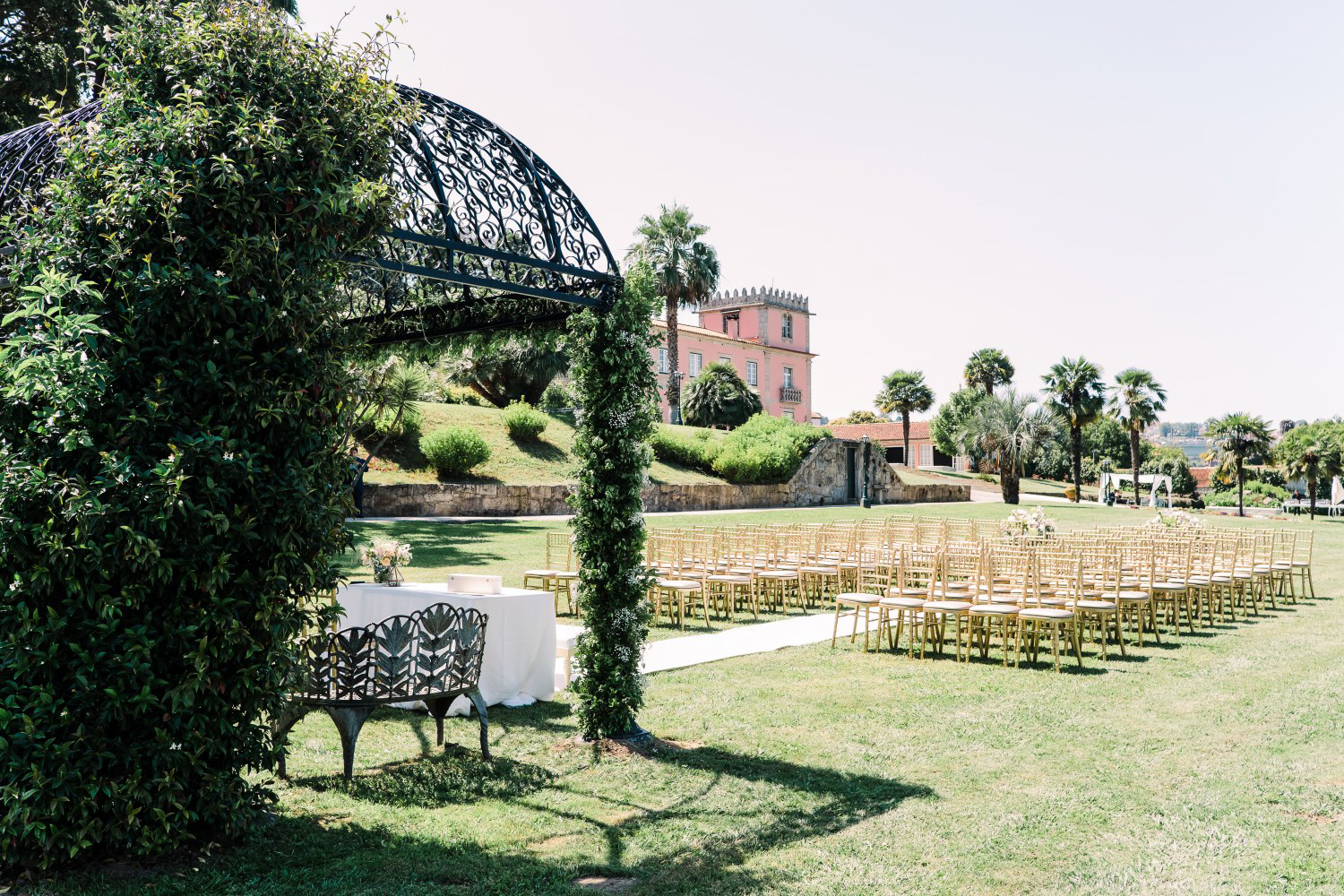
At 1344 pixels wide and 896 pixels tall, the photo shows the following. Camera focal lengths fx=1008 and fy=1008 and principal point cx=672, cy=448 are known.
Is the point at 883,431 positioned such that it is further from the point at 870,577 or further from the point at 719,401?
the point at 870,577

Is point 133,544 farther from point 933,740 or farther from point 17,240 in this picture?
point 933,740

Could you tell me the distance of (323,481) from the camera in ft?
16.5

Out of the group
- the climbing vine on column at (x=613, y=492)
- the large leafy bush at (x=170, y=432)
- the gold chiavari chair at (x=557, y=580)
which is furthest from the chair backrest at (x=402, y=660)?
the gold chiavari chair at (x=557, y=580)

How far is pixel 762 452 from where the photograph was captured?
43250 mm

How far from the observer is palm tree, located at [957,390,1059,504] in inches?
1934

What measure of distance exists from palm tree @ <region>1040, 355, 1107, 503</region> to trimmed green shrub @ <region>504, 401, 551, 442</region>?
3530 cm

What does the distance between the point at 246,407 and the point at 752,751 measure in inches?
164

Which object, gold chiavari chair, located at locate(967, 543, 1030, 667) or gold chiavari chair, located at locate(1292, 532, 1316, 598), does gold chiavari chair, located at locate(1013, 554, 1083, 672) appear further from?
gold chiavari chair, located at locate(1292, 532, 1316, 598)

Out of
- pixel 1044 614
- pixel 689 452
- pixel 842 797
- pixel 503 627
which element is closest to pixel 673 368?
pixel 689 452

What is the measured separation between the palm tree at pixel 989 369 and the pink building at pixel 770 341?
13133 millimetres

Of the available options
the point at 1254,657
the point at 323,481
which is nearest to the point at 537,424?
the point at 1254,657

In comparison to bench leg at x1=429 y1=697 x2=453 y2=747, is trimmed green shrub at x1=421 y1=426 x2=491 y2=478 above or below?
above

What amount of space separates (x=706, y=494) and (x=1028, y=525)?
23.6m

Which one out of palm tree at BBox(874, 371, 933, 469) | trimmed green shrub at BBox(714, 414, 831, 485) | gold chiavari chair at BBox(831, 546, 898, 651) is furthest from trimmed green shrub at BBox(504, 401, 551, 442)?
palm tree at BBox(874, 371, 933, 469)
